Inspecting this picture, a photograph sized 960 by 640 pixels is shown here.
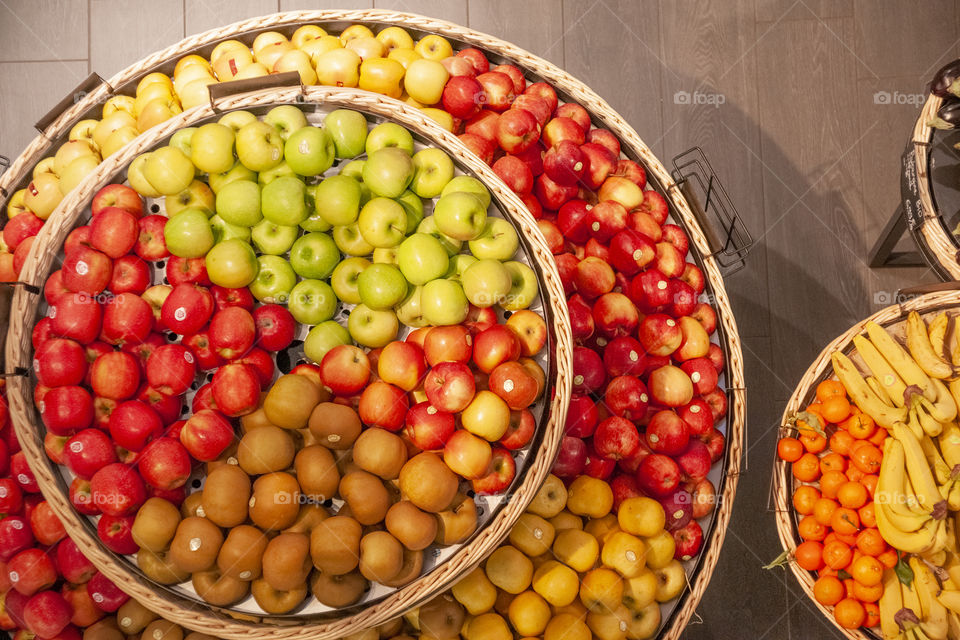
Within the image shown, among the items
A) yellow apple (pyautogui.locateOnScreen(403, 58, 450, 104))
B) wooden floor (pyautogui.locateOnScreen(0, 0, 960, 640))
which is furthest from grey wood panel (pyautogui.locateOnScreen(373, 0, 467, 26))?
yellow apple (pyautogui.locateOnScreen(403, 58, 450, 104))

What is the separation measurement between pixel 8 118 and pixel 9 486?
2179 mm

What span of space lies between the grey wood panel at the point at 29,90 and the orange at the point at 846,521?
387 centimetres

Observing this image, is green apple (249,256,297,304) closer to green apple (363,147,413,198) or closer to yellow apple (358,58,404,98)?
green apple (363,147,413,198)

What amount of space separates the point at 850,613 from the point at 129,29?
4077 mm

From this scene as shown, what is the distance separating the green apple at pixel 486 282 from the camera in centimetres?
178

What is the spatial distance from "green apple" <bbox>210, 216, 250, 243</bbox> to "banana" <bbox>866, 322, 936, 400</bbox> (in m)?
2.18

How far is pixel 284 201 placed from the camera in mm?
1809

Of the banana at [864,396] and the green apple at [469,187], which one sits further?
the banana at [864,396]

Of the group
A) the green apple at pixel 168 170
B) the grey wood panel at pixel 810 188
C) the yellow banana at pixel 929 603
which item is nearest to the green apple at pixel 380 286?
the green apple at pixel 168 170

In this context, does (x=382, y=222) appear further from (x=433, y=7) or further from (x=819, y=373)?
(x=433, y=7)

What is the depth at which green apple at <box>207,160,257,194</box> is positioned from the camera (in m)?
1.94

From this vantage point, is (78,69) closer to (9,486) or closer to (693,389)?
(9,486)

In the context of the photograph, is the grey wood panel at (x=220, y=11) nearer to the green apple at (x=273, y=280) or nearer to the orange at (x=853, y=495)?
the green apple at (x=273, y=280)

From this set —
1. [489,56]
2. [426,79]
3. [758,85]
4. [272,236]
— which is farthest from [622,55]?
[272,236]
